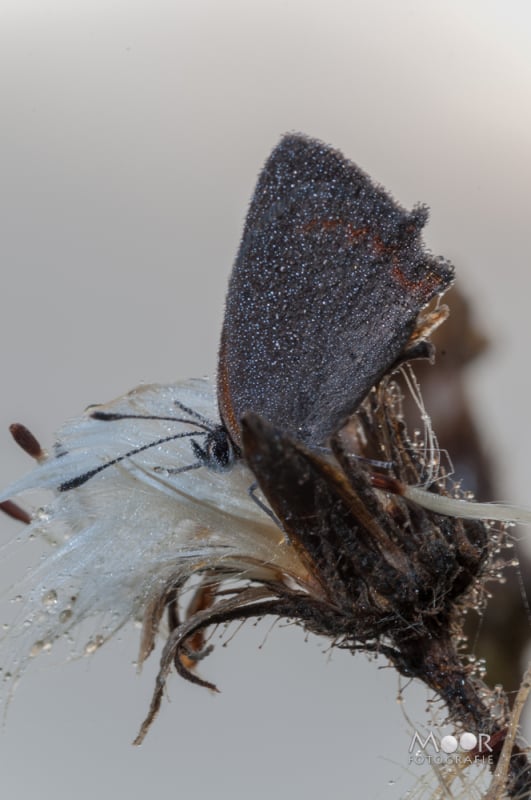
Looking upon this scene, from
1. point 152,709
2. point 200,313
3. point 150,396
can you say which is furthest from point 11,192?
point 152,709

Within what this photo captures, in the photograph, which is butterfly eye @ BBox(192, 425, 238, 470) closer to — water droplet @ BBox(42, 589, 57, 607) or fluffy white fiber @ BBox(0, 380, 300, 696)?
fluffy white fiber @ BBox(0, 380, 300, 696)

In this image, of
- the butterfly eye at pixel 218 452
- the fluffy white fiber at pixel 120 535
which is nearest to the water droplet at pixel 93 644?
the fluffy white fiber at pixel 120 535

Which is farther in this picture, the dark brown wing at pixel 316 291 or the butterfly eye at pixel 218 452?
the butterfly eye at pixel 218 452

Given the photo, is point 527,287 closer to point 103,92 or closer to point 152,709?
point 103,92

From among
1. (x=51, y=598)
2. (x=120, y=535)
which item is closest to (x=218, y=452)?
(x=120, y=535)

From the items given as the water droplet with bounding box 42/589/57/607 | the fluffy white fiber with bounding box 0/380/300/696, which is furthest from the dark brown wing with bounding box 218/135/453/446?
the water droplet with bounding box 42/589/57/607

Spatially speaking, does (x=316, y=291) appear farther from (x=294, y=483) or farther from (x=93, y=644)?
(x=93, y=644)

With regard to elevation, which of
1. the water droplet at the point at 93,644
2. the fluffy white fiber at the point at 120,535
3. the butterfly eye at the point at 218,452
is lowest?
the water droplet at the point at 93,644

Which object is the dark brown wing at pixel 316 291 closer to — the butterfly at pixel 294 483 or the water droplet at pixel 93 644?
the butterfly at pixel 294 483
